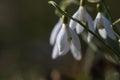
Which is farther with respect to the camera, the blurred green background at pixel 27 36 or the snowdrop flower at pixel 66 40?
the blurred green background at pixel 27 36

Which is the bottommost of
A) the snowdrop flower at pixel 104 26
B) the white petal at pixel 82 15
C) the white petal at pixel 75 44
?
the white petal at pixel 75 44

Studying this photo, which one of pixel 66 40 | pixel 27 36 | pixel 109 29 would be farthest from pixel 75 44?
pixel 27 36

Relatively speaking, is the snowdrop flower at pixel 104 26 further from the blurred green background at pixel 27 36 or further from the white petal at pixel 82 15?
the blurred green background at pixel 27 36

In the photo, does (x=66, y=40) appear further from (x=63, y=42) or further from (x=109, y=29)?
(x=109, y=29)

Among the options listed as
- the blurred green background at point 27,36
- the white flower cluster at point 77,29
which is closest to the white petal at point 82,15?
the white flower cluster at point 77,29

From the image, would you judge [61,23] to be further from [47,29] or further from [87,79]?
[47,29]

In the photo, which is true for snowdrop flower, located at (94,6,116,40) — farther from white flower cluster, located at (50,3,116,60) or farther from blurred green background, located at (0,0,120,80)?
blurred green background, located at (0,0,120,80)

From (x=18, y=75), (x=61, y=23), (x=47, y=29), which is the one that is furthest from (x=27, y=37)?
(x=61, y=23)

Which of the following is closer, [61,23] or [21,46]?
[61,23]
